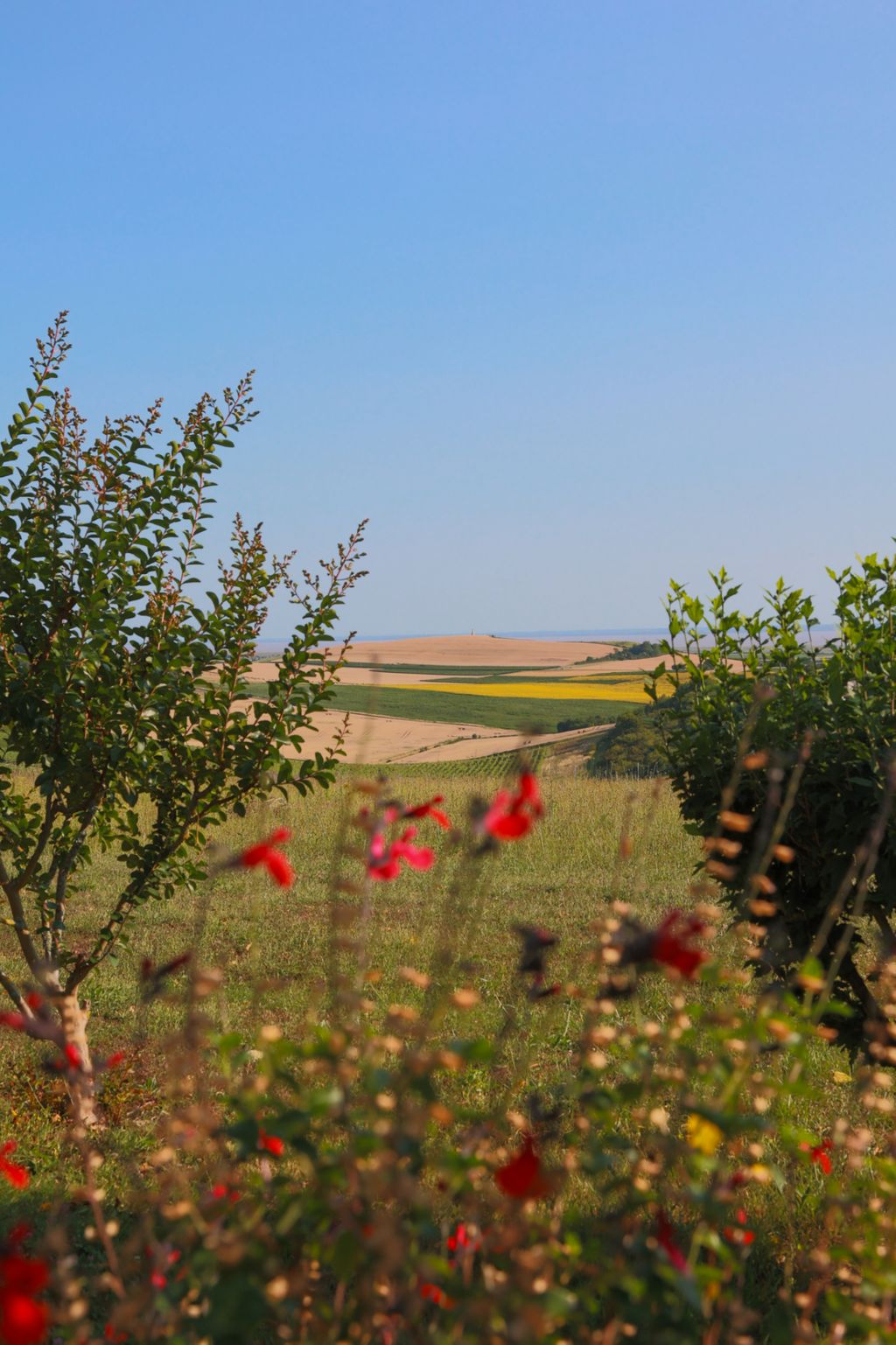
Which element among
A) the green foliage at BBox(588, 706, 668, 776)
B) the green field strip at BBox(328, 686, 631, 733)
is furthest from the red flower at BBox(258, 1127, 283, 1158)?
the green field strip at BBox(328, 686, 631, 733)

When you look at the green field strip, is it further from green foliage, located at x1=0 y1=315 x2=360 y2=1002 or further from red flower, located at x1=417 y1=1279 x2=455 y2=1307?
red flower, located at x1=417 y1=1279 x2=455 y2=1307

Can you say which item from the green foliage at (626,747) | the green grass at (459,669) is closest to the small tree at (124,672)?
the green foliage at (626,747)

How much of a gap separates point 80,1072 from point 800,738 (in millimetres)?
2838

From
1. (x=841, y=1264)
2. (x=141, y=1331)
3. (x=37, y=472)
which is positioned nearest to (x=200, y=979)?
(x=141, y=1331)

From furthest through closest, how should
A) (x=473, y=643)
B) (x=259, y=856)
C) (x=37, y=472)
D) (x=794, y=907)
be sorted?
(x=473, y=643), (x=37, y=472), (x=794, y=907), (x=259, y=856)

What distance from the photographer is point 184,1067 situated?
5.36ft

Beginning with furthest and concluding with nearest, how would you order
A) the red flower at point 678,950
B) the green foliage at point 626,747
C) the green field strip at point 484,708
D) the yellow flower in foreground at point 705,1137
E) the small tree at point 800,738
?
the green field strip at point 484,708 < the green foliage at point 626,747 < the small tree at point 800,738 < the yellow flower in foreground at point 705,1137 < the red flower at point 678,950

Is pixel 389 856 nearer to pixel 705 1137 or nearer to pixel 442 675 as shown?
pixel 705 1137

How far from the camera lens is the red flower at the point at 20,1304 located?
3.86 feet

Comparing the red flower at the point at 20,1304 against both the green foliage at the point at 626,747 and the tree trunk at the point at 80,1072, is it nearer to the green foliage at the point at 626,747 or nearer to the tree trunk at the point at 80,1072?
the tree trunk at the point at 80,1072

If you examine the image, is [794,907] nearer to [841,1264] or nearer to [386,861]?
[841,1264]

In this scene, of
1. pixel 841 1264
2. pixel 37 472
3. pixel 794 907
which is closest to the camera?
pixel 841 1264

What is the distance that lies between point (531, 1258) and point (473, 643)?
9850cm

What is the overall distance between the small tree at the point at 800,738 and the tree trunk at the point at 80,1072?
2.13 metres
